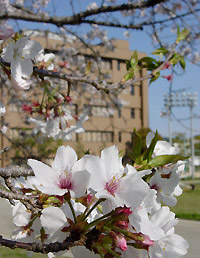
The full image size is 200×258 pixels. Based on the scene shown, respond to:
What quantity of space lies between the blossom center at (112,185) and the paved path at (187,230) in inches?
116

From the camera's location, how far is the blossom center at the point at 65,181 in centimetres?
64

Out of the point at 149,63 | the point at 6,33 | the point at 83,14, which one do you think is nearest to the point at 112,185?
the point at 6,33

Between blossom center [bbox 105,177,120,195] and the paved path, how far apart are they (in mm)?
2943

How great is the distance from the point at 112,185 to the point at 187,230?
4346mm

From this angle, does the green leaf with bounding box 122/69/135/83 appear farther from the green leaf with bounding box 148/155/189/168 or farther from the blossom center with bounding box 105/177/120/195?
the blossom center with bounding box 105/177/120/195

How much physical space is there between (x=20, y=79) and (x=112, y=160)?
44 cm

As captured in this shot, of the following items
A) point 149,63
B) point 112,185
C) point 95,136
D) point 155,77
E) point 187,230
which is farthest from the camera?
point 95,136

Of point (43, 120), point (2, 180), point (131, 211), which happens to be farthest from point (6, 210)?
point (131, 211)

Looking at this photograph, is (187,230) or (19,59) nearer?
(19,59)

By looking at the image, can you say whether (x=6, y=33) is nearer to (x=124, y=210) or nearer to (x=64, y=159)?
(x=64, y=159)

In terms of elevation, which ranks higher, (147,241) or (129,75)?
(129,75)

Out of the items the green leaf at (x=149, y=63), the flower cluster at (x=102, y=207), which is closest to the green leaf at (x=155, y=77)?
the green leaf at (x=149, y=63)

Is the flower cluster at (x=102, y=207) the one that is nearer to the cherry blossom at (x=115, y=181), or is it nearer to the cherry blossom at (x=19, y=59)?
the cherry blossom at (x=115, y=181)

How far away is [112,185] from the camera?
62 cm
